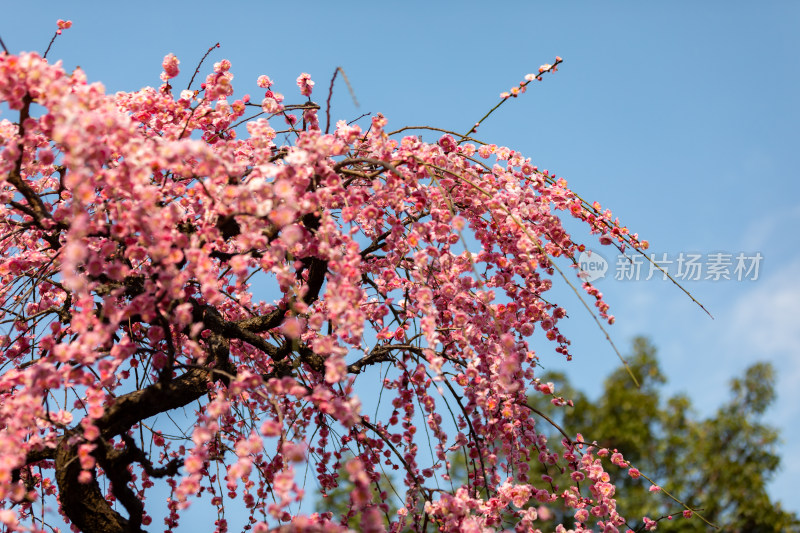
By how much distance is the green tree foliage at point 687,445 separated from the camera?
1329 centimetres

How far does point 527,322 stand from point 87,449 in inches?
90.9

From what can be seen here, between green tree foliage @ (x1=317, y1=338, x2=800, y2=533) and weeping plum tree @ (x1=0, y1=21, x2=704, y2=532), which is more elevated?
green tree foliage @ (x1=317, y1=338, x2=800, y2=533)

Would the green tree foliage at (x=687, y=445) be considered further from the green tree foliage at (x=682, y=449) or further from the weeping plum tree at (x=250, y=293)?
the weeping plum tree at (x=250, y=293)

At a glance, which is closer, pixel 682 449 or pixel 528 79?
pixel 528 79

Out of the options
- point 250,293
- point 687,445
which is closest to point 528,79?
point 250,293

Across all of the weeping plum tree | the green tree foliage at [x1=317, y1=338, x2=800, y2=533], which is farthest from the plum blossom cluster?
the green tree foliage at [x1=317, y1=338, x2=800, y2=533]

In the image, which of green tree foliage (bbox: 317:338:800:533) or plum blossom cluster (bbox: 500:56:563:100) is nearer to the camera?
plum blossom cluster (bbox: 500:56:563:100)

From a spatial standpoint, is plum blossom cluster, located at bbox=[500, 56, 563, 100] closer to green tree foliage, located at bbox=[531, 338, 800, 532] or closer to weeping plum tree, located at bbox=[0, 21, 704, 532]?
weeping plum tree, located at bbox=[0, 21, 704, 532]

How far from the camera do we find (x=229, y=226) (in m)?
3.24

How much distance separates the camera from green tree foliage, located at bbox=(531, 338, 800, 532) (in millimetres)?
13289

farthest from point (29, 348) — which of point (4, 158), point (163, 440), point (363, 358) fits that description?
point (363, 358)

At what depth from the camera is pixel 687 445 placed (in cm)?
1491

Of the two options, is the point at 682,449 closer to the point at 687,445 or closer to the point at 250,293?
the point at 687,445

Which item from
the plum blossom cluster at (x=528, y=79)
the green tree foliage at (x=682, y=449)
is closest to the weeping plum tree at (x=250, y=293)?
the plum blossom cluster at (x=528, y=79)
